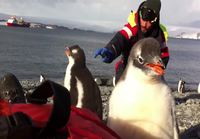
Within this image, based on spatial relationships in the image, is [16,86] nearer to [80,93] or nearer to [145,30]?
[145,30]

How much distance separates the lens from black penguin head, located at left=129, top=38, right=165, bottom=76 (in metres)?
3.30

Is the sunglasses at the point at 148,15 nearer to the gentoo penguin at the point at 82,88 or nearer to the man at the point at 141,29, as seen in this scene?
the man at the point at 141,29

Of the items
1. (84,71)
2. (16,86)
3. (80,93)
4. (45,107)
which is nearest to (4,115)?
(45,107)

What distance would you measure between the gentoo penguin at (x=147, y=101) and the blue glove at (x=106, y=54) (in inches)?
27.8

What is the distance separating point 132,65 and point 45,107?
1704 millimetres

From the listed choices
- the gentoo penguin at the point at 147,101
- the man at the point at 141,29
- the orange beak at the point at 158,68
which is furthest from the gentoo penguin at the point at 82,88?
the orange beak at the point at 158,68

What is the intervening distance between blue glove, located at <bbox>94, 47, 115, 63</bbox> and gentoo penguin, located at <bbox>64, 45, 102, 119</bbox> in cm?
181

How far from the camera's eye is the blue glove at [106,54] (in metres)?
4.11

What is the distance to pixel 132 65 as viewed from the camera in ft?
11.6

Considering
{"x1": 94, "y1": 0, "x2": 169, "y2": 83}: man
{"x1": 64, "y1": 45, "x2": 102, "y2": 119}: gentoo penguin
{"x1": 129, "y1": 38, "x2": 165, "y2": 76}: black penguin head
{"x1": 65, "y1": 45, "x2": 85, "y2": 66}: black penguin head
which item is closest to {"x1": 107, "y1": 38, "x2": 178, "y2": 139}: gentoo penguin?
{"x1": 129, "y1": 38, "x2": 165, "y2": 76}: black penguin head

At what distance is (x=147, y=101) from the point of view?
3.37 meters

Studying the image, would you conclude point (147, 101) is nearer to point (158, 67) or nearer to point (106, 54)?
point (158, 67)

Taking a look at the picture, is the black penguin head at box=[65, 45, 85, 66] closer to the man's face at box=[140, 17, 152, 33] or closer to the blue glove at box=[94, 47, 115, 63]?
the man's face at box=[140, 17, 152, 33]

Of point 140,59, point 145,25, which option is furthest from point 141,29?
point 140,59
